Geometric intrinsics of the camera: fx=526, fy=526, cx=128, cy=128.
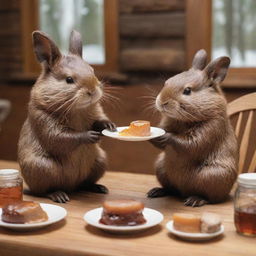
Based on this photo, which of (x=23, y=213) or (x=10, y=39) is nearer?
(x=23, y=213)

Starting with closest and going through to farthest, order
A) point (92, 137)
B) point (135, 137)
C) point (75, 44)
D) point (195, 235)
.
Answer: point (195, 235) < point (135, 137) < point (92, 137) < point (75, 44)

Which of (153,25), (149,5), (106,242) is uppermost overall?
(149,5)

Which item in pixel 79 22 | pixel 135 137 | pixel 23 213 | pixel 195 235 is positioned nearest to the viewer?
pixel 195 235

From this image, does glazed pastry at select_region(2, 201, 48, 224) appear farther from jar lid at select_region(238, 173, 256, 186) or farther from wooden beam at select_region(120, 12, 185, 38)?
wooden beam at select_region(120, 12, 185, 38)

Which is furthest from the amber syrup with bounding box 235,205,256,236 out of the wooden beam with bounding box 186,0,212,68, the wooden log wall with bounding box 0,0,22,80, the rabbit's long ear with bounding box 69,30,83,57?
the wooden log wall with bounding box 0,0,22,80

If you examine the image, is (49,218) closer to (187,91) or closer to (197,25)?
(187,91)

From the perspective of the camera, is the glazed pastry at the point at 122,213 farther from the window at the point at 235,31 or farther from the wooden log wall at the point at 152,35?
the window at the point at 235,31

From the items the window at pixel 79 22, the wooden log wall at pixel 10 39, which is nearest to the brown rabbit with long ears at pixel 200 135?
the window at pixel 79 22

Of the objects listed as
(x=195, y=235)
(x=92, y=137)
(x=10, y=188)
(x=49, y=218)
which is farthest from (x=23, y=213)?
(x=195, y=235)
